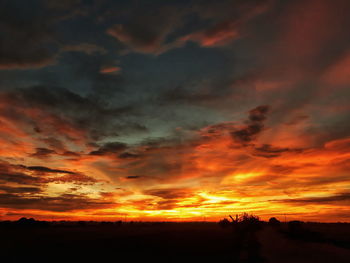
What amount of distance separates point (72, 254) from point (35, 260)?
3.95m

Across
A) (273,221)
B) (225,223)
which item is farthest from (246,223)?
(273,221)

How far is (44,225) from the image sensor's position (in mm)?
72438

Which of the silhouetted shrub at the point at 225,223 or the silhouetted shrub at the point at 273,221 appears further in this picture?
the silhouetted shrub at the point at 273,221

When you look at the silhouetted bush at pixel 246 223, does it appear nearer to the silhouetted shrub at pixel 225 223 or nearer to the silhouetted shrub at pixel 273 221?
the silhouetted shrub at pixel 225 223

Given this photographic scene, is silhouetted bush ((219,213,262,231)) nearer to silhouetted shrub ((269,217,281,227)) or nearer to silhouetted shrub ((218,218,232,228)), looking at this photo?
silhouetted shrub ((218,218,232,228))

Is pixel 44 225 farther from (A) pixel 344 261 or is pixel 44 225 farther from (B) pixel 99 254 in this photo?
(A) pixel 344 261

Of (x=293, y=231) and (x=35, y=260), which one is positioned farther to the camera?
(x=293, y=231)

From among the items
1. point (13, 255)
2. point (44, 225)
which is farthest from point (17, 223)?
point (13, 255)

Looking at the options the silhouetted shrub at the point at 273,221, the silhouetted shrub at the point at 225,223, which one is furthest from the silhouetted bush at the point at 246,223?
the silhouetted shrub at the point at 273,221

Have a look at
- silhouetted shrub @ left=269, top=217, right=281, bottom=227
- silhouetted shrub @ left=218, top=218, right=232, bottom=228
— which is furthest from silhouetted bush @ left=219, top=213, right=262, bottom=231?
silhouetted shrub @ left=269, top=217, right=281, bottom=227

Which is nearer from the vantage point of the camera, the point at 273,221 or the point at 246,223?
the point at 246,223

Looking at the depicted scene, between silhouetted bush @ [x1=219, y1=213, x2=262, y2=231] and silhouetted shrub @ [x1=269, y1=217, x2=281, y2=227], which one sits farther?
silhouetted shrub @ [x1=269, y1=217, x2=281, y2=227]

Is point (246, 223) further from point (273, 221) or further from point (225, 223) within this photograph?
point (273, 221)

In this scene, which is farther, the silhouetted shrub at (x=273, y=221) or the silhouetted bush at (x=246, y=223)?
the silhouetted shrub at (x=273, y=221)
